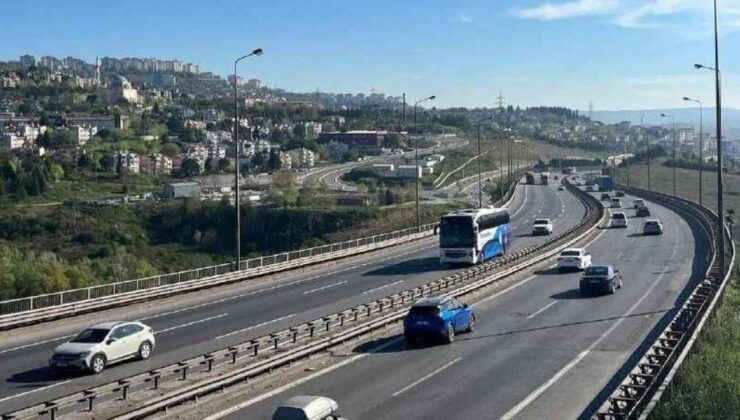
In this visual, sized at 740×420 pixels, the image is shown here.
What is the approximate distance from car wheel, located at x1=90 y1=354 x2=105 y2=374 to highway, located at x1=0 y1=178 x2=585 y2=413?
175mm

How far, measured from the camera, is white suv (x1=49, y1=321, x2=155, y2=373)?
19.6 meters

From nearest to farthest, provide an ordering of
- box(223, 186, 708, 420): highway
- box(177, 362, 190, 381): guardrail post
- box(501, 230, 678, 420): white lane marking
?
box(501, 230, 678, 420): white lane marking, box(223, 186, 708, 420): highway, box(177, 362, 190, 381): guardrail post

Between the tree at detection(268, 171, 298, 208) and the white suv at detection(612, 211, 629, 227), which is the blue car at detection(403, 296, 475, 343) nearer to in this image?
the white suv at detection(612, 211, 629, 227)

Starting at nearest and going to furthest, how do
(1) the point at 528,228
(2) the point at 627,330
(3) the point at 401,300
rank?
(2) the point at 627,330
(3) the point at 401,300
(1) the point at 528,228

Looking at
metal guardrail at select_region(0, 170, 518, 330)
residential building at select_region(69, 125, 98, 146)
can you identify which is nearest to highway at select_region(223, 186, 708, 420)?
metal guardrail at select_region(0, 170, 518, 330)

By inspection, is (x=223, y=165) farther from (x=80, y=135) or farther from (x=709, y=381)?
(x=709, y=381)

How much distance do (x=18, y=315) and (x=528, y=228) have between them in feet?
158

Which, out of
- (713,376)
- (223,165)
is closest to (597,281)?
(713,376)

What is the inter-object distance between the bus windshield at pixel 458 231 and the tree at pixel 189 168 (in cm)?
11671

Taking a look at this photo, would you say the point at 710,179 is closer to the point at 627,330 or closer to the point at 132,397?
the point at 627,330

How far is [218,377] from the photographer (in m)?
18.1

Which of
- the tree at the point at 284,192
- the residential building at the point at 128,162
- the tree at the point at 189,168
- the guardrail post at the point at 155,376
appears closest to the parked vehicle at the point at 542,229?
the tree at the point at 284,192

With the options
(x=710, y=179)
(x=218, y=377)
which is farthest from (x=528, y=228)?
(x=710, y=179)

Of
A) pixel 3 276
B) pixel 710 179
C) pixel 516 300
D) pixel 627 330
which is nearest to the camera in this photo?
pixel 627 330
